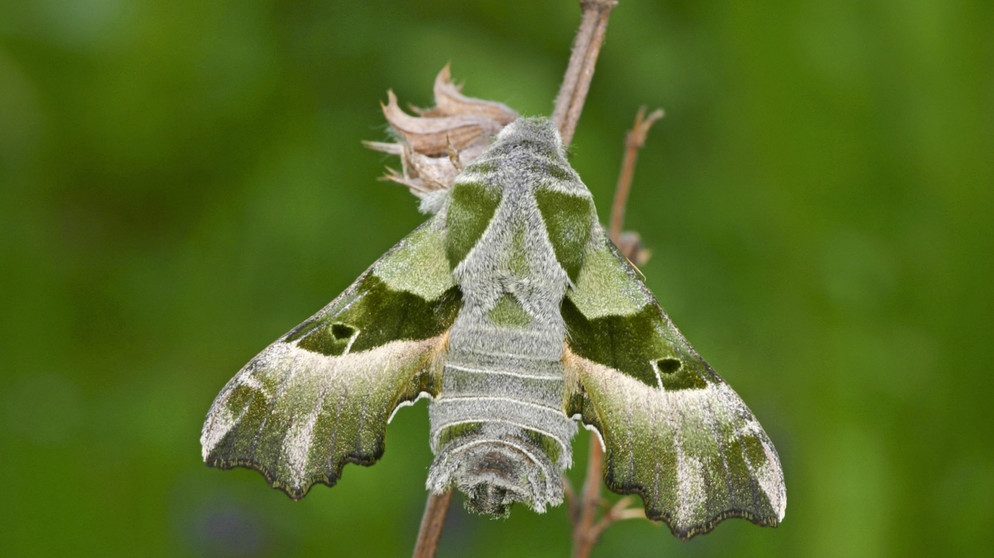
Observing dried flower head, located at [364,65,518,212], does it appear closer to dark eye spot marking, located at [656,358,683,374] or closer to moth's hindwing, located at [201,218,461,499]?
moth's hindwing, located at [201,218,461,499]

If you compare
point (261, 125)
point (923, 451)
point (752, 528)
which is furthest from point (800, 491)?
point (261, 125)

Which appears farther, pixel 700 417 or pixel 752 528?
pixel 752 528

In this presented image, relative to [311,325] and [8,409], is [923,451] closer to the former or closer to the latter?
[311,325]

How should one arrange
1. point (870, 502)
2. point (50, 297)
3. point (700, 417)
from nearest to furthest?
1. point (700, 417)
2. point (870, 502)
3. point (50, 297)

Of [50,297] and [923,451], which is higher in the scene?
[923,451]

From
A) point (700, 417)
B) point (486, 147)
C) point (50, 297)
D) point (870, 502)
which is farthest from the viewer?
point (50, 297)

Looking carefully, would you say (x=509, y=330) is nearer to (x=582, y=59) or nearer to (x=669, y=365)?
(x=669, y=365)

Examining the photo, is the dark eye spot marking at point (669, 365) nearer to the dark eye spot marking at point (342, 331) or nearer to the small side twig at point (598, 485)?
the small side twig at point (598, 485)
